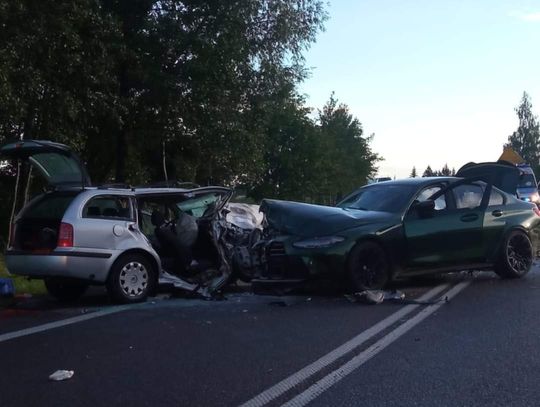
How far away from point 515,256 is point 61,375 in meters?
7.60

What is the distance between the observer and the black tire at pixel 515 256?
408 inches

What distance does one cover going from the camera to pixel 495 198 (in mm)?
10562

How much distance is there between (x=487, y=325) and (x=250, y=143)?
13553 mm

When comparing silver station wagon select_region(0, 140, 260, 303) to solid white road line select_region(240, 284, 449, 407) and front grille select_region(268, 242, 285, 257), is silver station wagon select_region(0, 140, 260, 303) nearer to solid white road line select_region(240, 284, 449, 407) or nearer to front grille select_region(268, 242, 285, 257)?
front grille select_region(268, 242, 285, 257)

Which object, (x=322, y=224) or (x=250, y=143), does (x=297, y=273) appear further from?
(x=250, y=143)

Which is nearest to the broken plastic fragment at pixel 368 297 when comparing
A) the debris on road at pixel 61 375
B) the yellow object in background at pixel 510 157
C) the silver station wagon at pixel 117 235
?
the silver station wagon at pixel 117 235

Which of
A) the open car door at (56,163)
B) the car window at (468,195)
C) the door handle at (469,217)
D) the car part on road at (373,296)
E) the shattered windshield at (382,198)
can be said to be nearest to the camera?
the car part on road at (373,296)

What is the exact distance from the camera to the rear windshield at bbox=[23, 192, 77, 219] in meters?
8.70

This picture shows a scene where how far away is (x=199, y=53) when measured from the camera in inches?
706

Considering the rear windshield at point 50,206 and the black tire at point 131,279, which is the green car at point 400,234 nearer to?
the black tire at point 131,279

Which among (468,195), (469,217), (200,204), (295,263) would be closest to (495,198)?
(468,195)

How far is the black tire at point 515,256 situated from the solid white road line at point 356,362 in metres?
2.57

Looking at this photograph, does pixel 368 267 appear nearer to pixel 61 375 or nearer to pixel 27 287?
pixel 61 375

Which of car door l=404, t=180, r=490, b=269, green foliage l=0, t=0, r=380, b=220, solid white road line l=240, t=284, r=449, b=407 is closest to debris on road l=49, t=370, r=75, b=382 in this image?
solid white road line l=240, t=284, r=449, b=407
